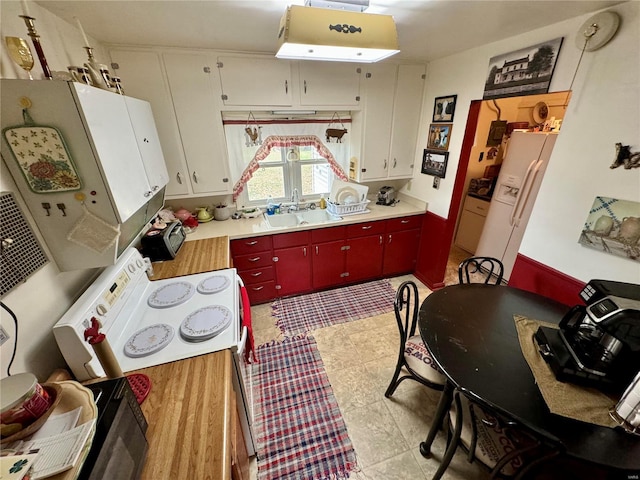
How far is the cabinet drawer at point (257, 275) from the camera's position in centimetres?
265

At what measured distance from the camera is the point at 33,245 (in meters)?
1.02

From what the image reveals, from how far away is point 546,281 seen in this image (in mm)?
1890

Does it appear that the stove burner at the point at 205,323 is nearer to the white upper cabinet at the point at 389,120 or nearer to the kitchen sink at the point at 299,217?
the kitchen sink at the point at 299,217

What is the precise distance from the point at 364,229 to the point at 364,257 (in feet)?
1.16

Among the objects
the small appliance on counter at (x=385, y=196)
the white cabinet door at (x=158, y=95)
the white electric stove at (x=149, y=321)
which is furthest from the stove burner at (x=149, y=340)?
the small appliance on counter at (x=385, y=196)

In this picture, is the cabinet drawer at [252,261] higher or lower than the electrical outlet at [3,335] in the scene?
lower

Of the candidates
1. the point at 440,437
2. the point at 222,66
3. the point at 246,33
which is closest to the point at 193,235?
the point at 222,66

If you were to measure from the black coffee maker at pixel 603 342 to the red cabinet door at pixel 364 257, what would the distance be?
1.87m

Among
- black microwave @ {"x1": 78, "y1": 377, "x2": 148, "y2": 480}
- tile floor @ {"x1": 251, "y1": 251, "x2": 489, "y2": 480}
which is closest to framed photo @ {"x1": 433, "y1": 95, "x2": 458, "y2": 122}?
tile floor @ {"x1": 251, "y1": 251, "x2": 489, "y2": 480}

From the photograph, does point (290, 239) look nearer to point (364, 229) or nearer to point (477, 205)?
point (364, 229)

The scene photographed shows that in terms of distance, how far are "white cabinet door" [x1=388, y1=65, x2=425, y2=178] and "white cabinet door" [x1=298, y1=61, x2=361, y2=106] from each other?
48 centimetres

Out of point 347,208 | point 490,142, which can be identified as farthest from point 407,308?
point 490,142

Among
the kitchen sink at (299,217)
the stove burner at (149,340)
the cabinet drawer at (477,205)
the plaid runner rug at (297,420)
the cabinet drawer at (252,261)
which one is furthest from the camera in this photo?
the cabinet drawer at (477,205)

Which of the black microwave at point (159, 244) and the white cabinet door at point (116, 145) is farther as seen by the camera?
the black microwave at point (159, 244)
